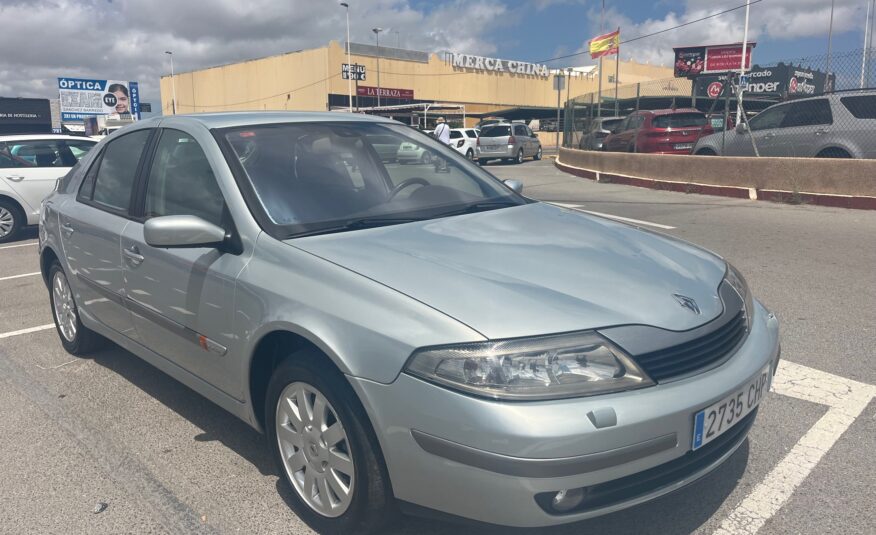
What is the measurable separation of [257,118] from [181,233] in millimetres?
992

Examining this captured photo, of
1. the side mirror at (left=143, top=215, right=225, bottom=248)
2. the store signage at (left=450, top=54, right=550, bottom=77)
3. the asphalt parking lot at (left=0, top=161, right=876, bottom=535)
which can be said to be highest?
the store signage at (left=450, top=54, right=550, bottom=77)

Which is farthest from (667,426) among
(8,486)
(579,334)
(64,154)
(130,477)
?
(64,154)

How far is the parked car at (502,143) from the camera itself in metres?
27.3

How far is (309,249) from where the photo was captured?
2635 millimetres

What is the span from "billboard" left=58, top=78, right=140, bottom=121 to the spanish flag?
29.0 metres

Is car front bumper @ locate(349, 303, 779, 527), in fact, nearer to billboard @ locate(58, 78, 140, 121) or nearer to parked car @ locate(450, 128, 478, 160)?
parked car @ locate(450, 128, 478, 160)

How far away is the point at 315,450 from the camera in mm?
2533

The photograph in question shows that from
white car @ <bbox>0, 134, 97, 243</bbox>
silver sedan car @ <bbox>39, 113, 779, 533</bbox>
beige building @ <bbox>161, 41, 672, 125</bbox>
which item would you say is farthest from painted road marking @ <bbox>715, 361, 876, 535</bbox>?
beige building @ <bbox>161, 41, 672, 125</bbox>

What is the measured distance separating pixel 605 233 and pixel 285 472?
1723mm

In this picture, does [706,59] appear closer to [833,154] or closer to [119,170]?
[833,154]

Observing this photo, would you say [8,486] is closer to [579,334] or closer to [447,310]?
[447,310]

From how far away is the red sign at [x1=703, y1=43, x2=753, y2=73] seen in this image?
47250 mm

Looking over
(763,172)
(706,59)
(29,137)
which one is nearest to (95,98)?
(29,137)

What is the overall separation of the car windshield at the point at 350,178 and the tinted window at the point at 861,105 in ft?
31.9
